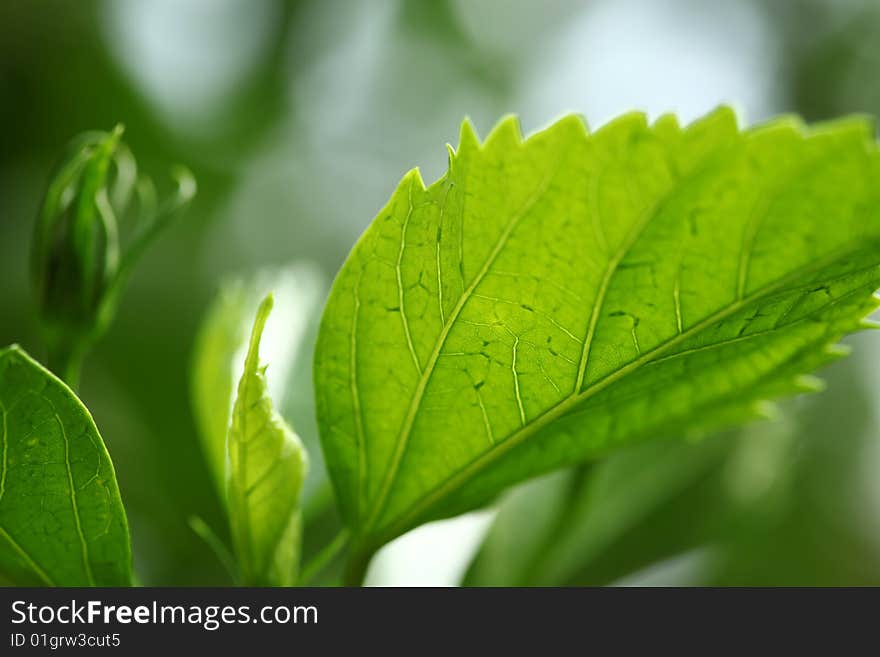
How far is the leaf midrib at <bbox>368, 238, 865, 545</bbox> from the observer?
460mm

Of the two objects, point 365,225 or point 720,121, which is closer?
point 720,121

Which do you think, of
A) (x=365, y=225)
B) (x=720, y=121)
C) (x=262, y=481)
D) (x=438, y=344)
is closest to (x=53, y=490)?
(x=262, y=481)

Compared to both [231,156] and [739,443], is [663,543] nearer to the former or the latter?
[739,443]

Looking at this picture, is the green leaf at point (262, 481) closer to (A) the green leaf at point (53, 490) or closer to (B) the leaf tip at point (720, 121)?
(A) the green leaf at point (53, 490)

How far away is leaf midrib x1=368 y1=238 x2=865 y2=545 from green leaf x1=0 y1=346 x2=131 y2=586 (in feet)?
0.59

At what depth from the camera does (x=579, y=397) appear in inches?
21.1

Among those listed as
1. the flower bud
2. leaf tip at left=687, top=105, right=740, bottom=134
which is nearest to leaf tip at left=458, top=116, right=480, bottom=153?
leaf tip at left=687, top=105, right=740, bottom=134

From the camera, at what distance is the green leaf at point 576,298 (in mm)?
438

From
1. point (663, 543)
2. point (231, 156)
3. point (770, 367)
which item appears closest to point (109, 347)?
point (231, 156)

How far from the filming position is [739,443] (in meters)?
1.10

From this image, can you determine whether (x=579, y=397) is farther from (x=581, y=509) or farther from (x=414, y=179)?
(x=581, y=509)

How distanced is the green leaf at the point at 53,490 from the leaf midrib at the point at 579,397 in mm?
181

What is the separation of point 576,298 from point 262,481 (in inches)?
9.1

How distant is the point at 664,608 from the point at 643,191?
31cm
